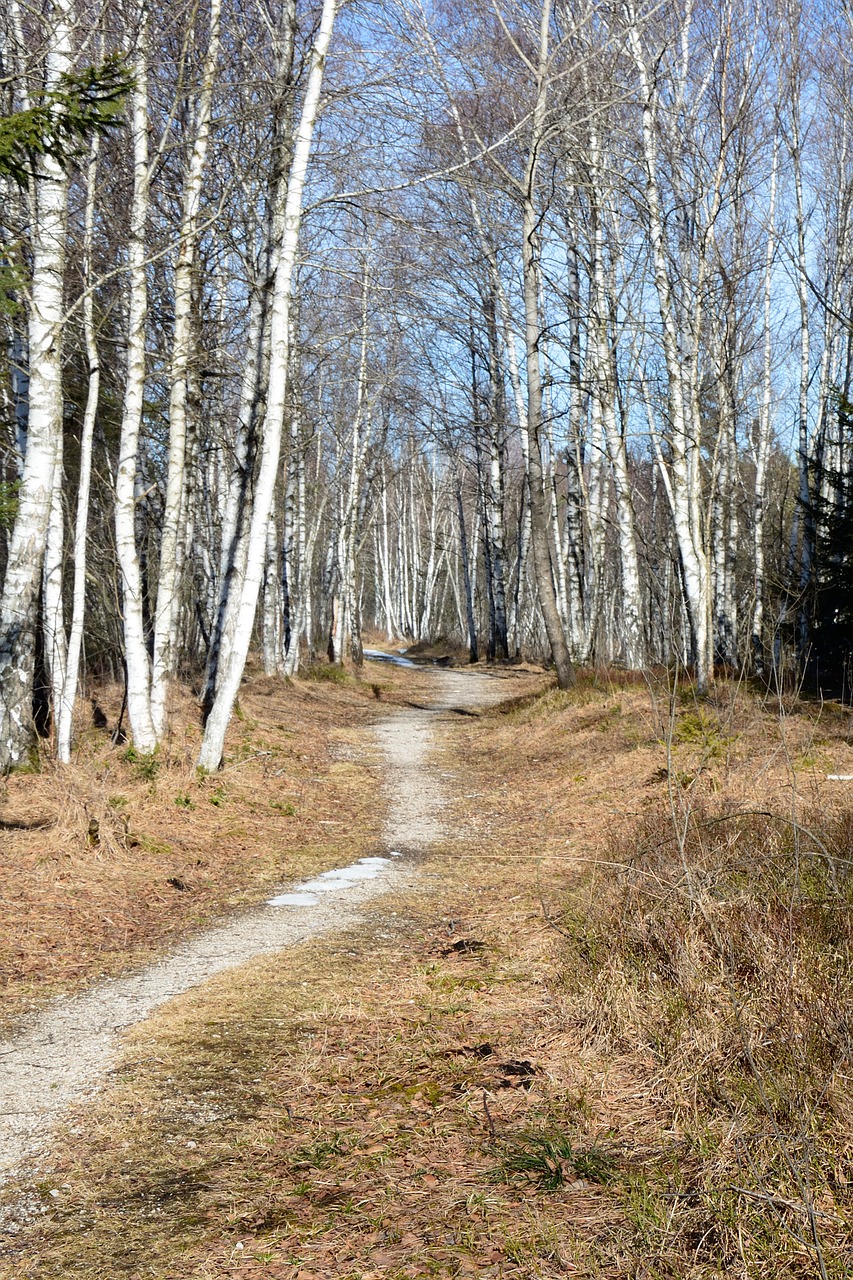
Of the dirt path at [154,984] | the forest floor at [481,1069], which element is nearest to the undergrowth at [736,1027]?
the forest floor at [481,1069]

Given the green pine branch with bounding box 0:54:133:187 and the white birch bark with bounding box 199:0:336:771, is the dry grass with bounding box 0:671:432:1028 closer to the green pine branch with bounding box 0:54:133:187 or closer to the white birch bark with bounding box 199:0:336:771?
the white birch bark with bounding box 199:0:336:771

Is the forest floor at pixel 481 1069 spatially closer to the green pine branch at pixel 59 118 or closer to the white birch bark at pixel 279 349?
the white birch bark at pixel 279 349

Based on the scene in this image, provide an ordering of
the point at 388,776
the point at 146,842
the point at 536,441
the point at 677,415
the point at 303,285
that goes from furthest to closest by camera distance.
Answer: the point at 303,285, the point at 536,441, the point at 677,415, the point at 388,776, the point at 146,842

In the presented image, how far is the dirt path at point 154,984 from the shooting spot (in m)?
3.59

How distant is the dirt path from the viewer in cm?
359

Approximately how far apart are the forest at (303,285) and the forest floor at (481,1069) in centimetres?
127

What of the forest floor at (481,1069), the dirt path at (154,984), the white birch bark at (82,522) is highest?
the white birch bark at (82,522)

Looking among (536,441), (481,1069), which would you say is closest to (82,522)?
(481,1069)

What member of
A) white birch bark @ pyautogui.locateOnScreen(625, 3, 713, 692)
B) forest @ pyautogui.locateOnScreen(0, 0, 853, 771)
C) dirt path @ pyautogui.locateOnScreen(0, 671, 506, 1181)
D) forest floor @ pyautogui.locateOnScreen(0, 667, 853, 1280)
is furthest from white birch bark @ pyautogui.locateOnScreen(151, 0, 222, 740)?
white birch bark @ pyautogui.locateOnScreen(625, 3, 713, 692)

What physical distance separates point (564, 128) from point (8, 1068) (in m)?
12.4

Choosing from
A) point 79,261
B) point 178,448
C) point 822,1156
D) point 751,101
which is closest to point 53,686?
point 178,448

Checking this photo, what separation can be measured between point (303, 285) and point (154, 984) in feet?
51.9

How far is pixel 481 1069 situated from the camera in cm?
364

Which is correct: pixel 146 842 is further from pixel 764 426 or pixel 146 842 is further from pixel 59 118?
pixel 764 426
